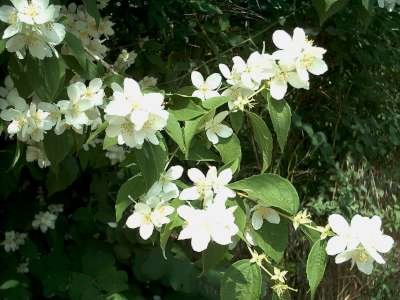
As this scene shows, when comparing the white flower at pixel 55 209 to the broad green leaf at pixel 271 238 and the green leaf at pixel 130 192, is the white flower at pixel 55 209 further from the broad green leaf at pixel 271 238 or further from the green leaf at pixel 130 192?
the broad green leaf at pixel 271 238

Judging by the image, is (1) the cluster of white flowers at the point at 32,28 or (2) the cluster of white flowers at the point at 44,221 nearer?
(1) the cluster of white flowers at the point at 32,28

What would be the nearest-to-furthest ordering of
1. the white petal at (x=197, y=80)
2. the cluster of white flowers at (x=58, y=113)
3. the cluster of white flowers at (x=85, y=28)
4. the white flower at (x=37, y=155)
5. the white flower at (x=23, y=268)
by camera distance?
the cluster of white flowers at (x=58, y=113)
the white petal at (x=197, y=80)
the white flower at (x=37, y=155)
the cluster of white flowers at (x=85, y=28)
the white flower at (x=23, y=268)

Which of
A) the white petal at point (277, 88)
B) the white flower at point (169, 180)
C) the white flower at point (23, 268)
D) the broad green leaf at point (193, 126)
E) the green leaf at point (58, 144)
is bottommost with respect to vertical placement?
the white flower at point (23, 268)

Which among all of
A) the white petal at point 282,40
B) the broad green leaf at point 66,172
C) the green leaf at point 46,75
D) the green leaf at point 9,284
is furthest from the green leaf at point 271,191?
the green leaf at point 9,284

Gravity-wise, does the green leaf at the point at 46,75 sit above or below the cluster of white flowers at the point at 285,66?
below

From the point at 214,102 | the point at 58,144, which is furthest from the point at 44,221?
the point at 214,102

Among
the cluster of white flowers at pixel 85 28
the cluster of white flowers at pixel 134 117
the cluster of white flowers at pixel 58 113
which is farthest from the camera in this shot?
the cluster of white flowers at pixel 85 28

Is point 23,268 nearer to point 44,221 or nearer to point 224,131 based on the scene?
point 44,221

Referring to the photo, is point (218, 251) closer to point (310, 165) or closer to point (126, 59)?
point (126, 59)

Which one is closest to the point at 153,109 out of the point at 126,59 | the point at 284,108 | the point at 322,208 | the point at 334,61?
the point at 284,108
